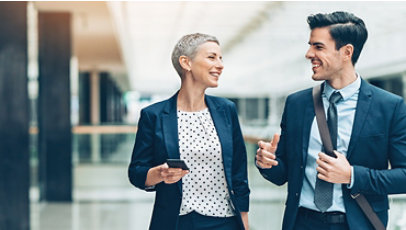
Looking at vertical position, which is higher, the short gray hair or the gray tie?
the short gray hair

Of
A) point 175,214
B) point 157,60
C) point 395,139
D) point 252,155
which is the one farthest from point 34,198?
point 157,60

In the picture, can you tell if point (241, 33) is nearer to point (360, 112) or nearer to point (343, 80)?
point (343, 80)

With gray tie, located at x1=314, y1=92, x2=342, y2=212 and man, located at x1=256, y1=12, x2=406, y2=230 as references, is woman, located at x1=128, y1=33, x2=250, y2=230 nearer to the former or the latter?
man, located at x1=256, y1=12, x2=406, y2=230

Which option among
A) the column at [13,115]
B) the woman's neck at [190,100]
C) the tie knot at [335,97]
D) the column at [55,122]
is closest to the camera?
the tie knot at [335,97]

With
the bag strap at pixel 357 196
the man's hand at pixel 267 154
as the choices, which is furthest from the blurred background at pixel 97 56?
the man's hand at pixel 267 154

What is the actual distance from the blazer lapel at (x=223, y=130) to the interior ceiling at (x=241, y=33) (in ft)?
9.82

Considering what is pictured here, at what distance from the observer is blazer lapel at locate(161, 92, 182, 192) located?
2.45 m

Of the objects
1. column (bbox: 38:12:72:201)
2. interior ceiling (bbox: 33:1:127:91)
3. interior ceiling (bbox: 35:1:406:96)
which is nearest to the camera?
interior ceiling (bbox: 35:1:406:96)

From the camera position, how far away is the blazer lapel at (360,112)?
2.19 meters

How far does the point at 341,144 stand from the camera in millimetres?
2244

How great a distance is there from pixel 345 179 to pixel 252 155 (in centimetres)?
368

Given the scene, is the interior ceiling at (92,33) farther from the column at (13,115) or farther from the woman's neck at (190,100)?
the woman's neck at (190,100)

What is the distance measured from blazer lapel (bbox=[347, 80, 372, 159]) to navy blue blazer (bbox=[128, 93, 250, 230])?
1.80 feet

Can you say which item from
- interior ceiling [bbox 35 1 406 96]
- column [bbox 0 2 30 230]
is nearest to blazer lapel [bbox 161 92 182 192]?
interior ceiling [bbox 35 1 406 96]
